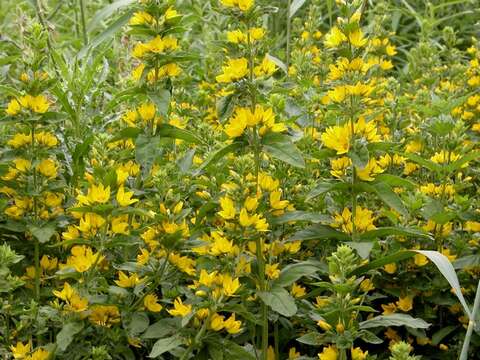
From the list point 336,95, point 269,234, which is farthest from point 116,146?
point 336,95

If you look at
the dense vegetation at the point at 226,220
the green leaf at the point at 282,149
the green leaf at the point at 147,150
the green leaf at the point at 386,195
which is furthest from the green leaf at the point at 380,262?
the green leaf at the point at 147,150

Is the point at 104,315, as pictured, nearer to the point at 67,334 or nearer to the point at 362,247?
the point at 67,334

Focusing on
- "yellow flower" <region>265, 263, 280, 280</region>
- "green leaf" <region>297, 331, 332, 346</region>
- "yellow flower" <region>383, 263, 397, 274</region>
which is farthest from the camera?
"yellow flower" <region>383, 263, 397, 274</region>

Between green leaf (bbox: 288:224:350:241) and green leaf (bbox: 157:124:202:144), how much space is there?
37cm

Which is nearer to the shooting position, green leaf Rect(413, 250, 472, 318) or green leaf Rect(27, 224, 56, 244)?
green leaf Rect(413, 250, 472, 318)

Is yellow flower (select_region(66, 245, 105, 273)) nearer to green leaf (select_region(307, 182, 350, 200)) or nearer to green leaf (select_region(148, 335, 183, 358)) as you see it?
green leaf (select_region(148, 335, 183, 358))

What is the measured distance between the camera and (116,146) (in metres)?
2.47

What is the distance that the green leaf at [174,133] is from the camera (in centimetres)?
222

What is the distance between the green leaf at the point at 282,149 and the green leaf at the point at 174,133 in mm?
275

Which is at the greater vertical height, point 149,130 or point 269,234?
point 149,130

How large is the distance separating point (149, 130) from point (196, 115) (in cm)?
84

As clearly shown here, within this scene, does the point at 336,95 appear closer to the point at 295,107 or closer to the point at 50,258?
the point at 295,107

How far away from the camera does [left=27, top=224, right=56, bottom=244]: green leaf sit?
215 centimetres

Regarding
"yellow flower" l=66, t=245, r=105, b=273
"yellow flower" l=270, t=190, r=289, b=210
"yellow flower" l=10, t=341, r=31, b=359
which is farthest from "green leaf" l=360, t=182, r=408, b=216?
"yellow flower" l=10, t=341, r=31, b=359
